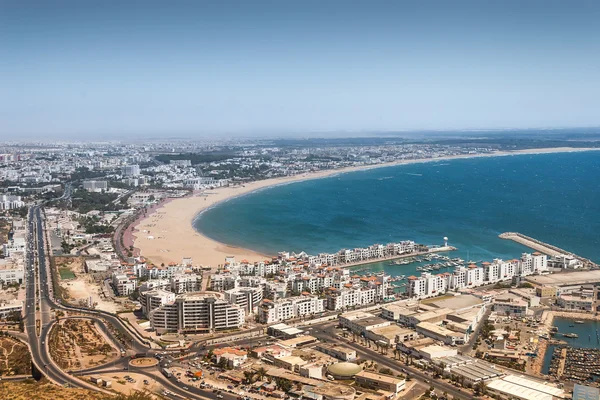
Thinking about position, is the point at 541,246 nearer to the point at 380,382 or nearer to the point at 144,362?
the point at 380,382

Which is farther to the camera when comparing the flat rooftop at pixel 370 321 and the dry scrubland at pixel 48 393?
the flat rooftop at pixel 370 321

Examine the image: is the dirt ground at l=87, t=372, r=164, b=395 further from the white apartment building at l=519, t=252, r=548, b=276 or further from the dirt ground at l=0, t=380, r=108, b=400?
the white apartment building at l=519, t=252, r=548, b=276

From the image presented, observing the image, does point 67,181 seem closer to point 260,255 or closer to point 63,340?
point 260,255

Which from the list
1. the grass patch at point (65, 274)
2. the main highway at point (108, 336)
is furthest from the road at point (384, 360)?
the grass patch at point (65, 274)

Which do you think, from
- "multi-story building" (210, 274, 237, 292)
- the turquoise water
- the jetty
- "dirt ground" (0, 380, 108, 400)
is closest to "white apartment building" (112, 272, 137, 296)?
"multi-story building" (210, 274, 237, 292)

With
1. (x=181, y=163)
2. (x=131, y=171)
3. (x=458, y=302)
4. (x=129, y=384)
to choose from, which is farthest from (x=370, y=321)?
(x=181, y=163)

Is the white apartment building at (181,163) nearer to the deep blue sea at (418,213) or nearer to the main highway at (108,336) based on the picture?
the deep blue sea at (418,213)
